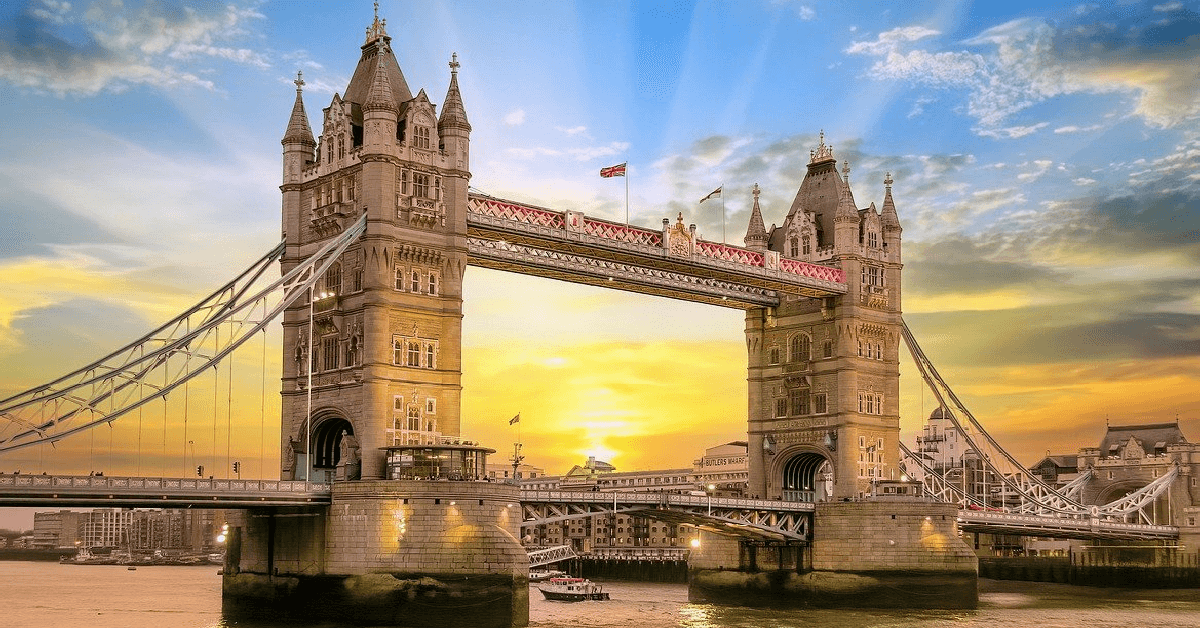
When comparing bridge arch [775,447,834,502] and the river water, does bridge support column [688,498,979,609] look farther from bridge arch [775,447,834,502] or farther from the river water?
bridge arch [775,447,834,502]

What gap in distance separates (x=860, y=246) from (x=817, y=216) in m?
4.76

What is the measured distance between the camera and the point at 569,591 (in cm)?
10525

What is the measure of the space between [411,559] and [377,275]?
49.5 feet

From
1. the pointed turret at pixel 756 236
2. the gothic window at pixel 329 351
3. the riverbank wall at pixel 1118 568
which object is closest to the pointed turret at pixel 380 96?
the gothic window at pixel 329 351

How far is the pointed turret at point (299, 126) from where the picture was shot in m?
82.1

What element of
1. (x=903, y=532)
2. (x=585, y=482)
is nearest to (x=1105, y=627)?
(x=903, y=532)

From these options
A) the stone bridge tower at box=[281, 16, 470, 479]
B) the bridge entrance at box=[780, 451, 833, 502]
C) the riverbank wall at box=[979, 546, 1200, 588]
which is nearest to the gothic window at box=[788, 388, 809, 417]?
the bridge entrance at box=[780, 451, 833, 502]

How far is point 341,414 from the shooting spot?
77312mm

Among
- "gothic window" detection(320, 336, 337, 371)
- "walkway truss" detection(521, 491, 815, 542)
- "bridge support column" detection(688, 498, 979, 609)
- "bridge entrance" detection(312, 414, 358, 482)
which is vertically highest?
"gothic window" detection(320, 336, 337, 371)

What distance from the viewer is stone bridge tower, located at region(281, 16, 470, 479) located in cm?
7600

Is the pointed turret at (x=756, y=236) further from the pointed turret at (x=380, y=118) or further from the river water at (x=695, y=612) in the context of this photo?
the pointed turret at (x=380, y=118)

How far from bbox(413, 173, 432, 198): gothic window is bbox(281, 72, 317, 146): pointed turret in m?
8.00

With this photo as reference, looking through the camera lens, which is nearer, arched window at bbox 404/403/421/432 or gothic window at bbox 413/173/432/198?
arched window at bbox 404/403/421/432

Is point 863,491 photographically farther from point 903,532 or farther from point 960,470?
point 960,470
